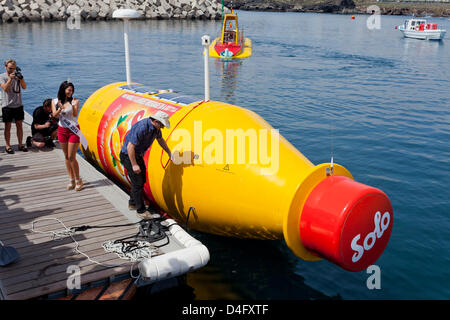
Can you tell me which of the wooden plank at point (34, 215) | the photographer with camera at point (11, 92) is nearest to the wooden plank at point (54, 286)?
the wooden plank at point (34, 215)

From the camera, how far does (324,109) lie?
1923 cm

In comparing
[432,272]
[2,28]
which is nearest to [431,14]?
[2,28]

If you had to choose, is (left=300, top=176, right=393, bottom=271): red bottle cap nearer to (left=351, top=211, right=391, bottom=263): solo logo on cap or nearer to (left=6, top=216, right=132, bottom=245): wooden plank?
(left=351, top=211, right=391, bottom=263): solo logo on cap

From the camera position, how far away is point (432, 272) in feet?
25.1

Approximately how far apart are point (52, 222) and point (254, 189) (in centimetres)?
342

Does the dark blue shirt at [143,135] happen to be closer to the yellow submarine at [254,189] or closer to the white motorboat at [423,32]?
the yellow submarine at [254,189]

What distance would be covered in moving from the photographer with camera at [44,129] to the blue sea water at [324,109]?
16.8ft

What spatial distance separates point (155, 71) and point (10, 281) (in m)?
24.9

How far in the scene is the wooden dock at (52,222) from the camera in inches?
221

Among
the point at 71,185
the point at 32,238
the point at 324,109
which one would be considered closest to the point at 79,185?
the point at 71,185

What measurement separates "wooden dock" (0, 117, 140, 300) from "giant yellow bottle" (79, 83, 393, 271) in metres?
0.83

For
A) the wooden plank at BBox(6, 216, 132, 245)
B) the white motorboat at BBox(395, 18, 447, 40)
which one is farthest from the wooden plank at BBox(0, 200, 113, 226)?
the white motorboat at BBox(395, 18, 447, 40)
